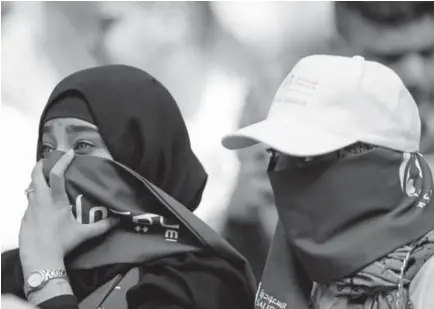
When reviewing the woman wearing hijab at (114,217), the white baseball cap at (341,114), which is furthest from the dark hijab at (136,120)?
the white baseball cap at (341,114)

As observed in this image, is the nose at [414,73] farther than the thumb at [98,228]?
Yes

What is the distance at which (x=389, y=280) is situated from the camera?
91 centimetres

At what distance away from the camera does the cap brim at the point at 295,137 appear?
0.91 metres

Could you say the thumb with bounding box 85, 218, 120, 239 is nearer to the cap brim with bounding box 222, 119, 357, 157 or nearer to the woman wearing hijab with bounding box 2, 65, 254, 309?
the woman wearing hijab with bounding box 2, 65, 254, 309

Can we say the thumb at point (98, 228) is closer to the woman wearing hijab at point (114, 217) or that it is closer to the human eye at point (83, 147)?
the woman wearing hijab at point (114, 217)

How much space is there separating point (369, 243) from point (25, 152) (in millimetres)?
742

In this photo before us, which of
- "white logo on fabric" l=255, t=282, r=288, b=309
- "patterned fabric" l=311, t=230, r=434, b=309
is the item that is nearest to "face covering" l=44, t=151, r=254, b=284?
"white logo on fabric" l=255, t=282, r=288, b=309

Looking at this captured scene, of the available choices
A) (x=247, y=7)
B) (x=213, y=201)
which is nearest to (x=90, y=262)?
(x=213, y=201)

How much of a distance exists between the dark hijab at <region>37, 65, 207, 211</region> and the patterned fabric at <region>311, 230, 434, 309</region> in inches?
13.1

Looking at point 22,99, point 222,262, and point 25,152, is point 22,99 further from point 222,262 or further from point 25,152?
point 222,262

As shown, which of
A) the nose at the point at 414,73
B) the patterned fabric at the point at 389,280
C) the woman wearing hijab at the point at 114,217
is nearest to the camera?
the patterned fabric at the point at 389,280

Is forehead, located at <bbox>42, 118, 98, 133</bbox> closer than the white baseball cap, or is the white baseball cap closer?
the white baseball cap

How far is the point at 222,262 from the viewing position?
111 cm

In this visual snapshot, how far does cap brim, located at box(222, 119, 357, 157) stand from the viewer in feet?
3.00
